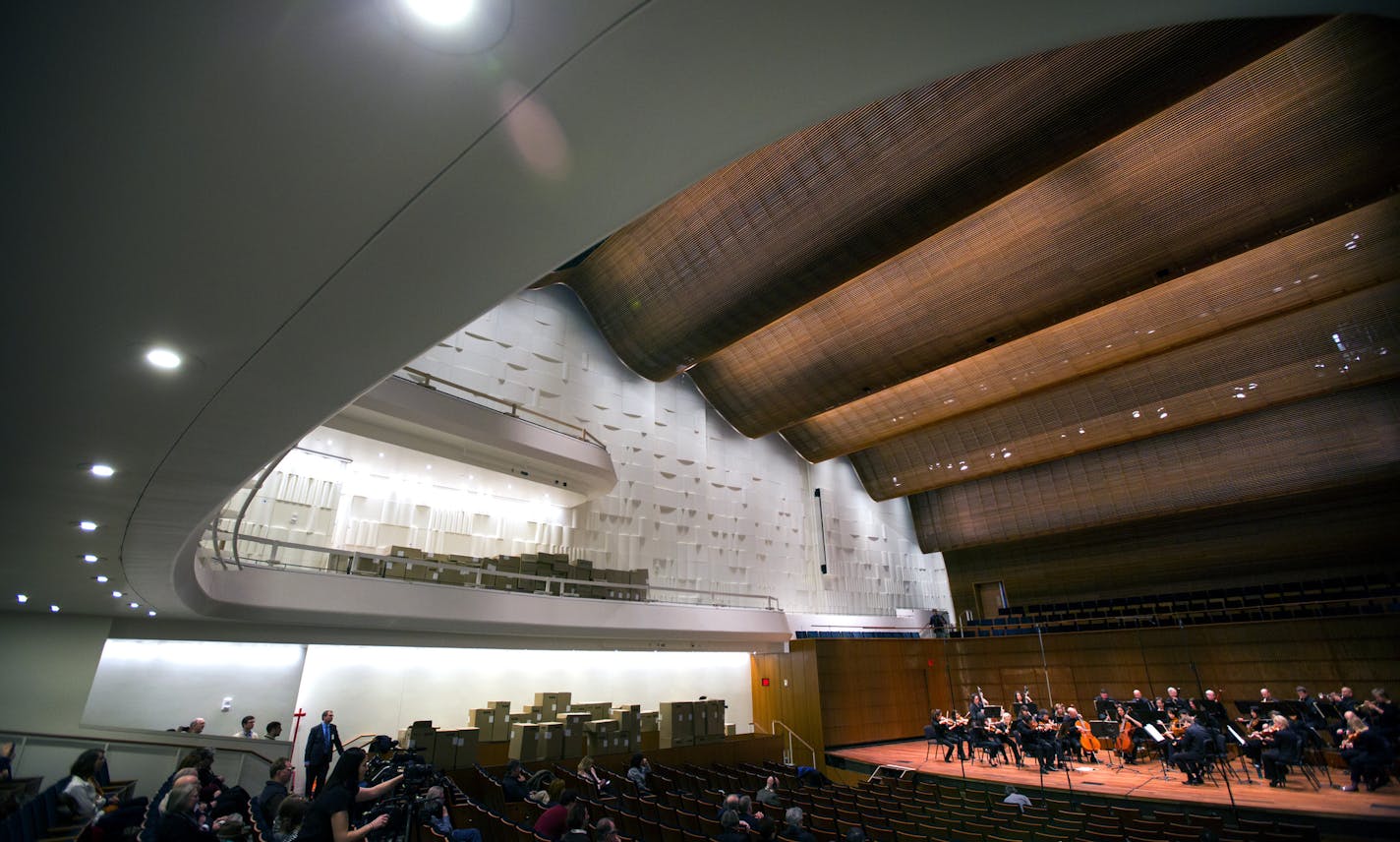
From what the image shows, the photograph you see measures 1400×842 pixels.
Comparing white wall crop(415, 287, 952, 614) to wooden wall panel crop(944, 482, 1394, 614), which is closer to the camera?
white wall crop(415, 287, 952, 614)

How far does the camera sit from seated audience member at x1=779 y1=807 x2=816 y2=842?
5.77 meters

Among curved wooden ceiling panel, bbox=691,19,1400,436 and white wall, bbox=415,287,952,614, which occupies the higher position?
curved wooden ceiling panel, bbox=691,19,1400,436

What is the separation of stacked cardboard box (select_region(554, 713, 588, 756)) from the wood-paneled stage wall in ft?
20.5

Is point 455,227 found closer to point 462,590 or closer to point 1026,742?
point 462,590

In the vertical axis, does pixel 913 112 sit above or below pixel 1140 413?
above

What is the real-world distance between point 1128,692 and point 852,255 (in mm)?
13373

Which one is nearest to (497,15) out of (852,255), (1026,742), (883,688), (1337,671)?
(852,255)

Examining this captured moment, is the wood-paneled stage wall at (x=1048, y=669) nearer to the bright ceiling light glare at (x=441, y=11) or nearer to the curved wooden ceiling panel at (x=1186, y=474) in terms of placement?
the curved wooden ceiling panel at (x=1186, y=474)

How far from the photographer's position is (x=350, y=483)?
41.4ft

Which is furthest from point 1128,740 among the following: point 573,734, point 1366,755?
Result: point 573,734

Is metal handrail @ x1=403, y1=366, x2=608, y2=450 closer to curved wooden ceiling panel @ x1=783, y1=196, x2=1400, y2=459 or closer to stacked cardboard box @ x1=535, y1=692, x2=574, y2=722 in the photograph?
stacked cardboard box @ x1=535, y1=692, x2=574, y2=722

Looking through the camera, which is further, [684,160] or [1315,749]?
[1315,749]

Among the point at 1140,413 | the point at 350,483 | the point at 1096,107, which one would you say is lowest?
the point at 350,483

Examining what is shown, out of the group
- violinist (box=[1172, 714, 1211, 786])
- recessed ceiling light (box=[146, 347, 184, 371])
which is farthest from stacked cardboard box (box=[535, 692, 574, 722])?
recessed ceiling light (box=[146, 347, 184, 371])
